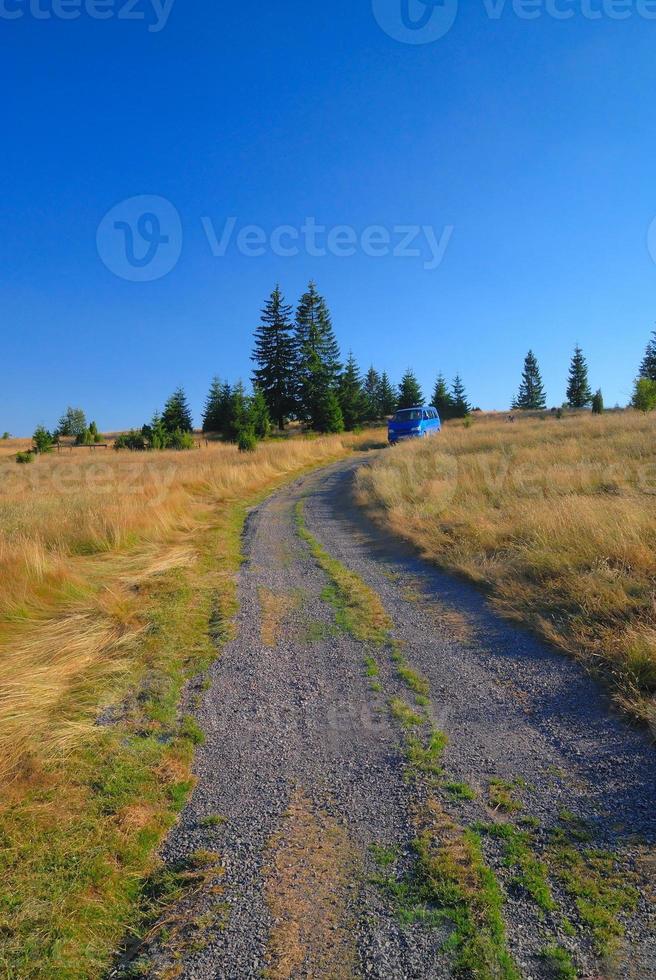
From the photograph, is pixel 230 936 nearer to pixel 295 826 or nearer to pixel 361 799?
pixel 295 826

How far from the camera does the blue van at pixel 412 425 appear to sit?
1105 inches

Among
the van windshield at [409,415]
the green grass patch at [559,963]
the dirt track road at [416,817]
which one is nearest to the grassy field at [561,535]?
the dirt track road at [416,817]

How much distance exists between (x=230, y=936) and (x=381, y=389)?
70127 mm

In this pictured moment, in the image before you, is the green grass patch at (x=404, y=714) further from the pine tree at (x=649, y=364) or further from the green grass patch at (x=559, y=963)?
the pine tree at (x=649, y=364)

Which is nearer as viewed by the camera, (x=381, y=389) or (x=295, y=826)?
(x=295, y=826)

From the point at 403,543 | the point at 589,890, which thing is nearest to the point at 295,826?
the point at 589,890

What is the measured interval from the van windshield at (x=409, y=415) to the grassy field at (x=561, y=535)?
43.1ft

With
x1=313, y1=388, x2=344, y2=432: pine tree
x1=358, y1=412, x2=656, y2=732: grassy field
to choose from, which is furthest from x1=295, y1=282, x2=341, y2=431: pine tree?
x1=358, y1=412, x2=656, y2=732: grassy field

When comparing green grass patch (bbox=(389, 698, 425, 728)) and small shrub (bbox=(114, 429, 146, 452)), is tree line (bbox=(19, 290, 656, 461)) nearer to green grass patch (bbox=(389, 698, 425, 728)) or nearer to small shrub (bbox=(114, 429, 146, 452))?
small shrub (bbox=(114, 429, 146, 452))

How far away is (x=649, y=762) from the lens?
2969mm

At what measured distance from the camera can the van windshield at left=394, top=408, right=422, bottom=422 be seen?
28805 mm

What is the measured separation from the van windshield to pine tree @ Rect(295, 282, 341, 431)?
54.2 feet

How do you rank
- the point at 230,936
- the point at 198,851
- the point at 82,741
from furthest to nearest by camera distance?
the point at 82,741, the point at 198,851, the point at 230,936

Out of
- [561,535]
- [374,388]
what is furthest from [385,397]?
[561,535]
